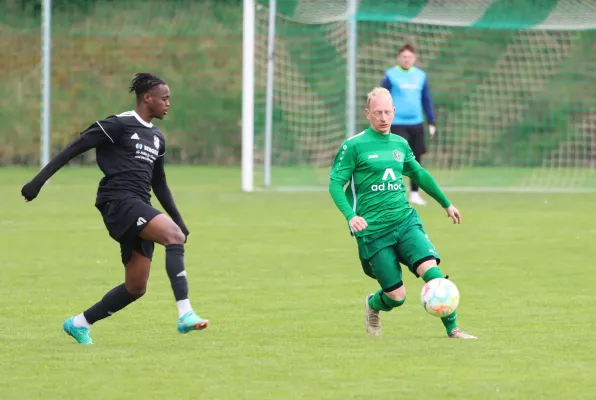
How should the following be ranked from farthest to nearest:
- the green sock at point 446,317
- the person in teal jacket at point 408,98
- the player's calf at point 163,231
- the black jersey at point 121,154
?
the person in teal jacket at point 408,98 → the green sock at point 446,317 → the black jersey at point 121,154 → the player's calf at point 163,231

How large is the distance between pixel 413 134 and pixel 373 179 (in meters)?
9.50

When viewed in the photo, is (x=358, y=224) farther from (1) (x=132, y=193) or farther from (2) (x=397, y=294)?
(1) (x=132, y=193)

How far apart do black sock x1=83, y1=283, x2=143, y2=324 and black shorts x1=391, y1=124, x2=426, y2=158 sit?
9.87m

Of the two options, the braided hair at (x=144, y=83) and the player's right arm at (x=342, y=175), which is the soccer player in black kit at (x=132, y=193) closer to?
the braided hair at (x=144, y=83)

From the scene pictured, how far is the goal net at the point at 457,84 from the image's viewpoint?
67.5ft

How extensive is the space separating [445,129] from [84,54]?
7.45 m

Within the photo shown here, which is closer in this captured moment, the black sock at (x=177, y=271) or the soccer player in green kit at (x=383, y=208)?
the black sock at (x=177, y=271)

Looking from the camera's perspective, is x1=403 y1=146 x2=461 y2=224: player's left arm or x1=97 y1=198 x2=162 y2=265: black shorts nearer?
x1=97 y1=198 x2=162 y2=265: black shorts

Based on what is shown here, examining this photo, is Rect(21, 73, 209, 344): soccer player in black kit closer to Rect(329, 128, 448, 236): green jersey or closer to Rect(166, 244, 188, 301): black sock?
Rect(166, 244, 188, 301): black sock

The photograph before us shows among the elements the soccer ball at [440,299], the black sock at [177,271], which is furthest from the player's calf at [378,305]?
the black sock at [177,271]

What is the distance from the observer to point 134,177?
760cm

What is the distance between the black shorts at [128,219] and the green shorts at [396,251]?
1.24 m

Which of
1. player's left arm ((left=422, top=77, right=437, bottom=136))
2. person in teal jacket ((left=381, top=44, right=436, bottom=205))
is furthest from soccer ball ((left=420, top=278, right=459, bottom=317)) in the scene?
player's left arm ((left=422, top=77, right=437, bottom=136))

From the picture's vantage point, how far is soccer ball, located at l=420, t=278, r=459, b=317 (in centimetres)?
739
